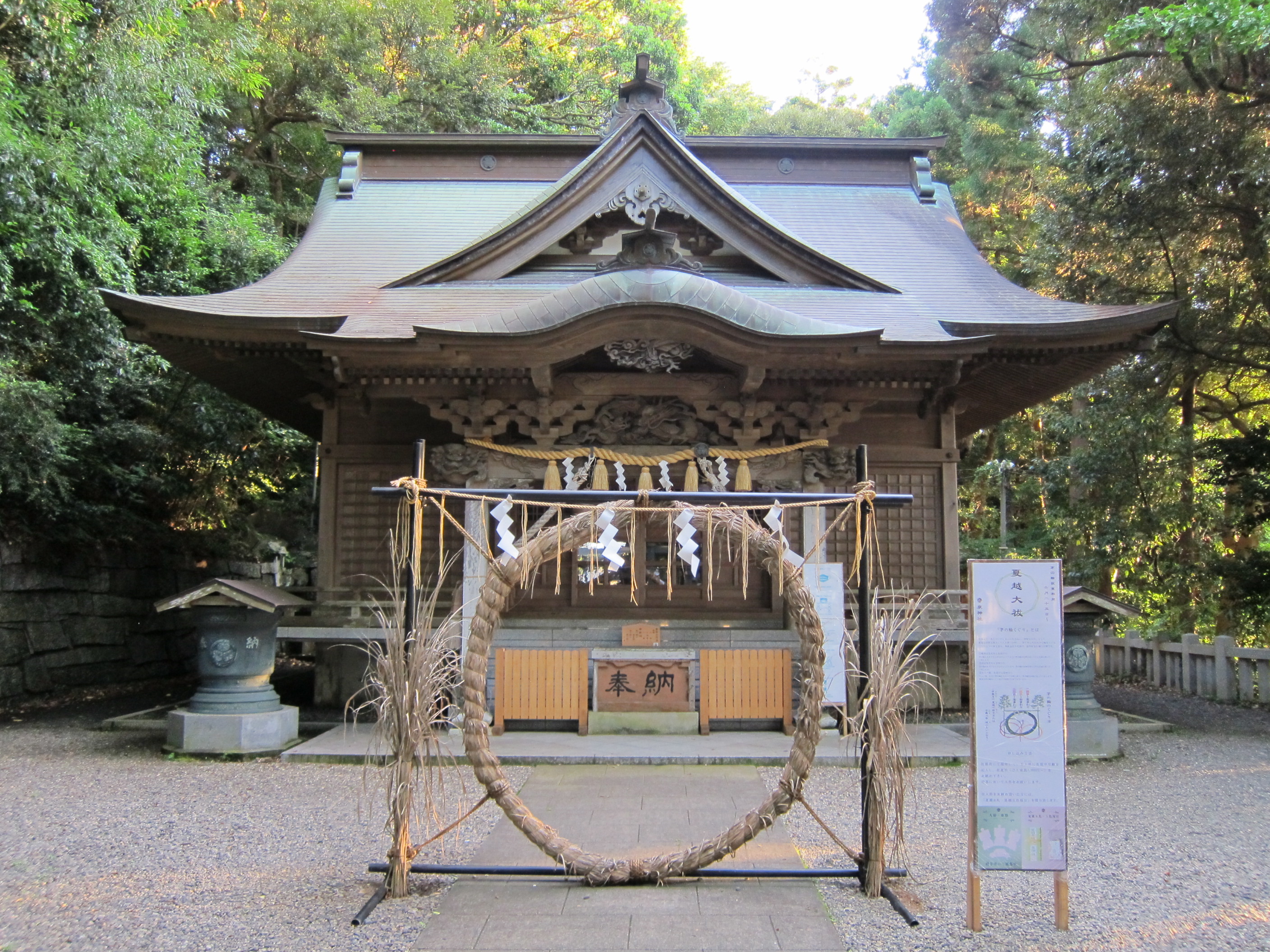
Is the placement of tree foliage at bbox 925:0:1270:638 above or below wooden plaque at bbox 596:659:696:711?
above

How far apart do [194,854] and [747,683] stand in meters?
5.05

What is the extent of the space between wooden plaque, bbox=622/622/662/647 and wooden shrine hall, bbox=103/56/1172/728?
0.9 inches

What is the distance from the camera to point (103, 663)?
12281 millimetres

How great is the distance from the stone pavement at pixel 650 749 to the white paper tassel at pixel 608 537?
126 inches

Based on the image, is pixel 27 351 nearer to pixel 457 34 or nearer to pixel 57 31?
pixel 57 31

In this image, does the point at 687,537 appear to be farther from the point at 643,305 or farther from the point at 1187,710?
the point at 1187,710

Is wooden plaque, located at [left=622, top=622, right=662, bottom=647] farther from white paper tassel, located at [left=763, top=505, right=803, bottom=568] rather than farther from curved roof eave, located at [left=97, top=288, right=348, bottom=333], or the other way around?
curved roof eave, located at [left=97, top=288, right=348, bottom=333]

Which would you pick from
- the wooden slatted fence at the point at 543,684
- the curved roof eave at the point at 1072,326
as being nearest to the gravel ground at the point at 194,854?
the wooden slatted fence at the point at 543,684

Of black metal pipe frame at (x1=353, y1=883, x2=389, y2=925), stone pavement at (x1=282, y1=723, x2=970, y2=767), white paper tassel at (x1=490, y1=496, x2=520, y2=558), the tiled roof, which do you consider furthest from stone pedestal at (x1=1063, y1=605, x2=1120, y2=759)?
black metal pipe frame at (x1=353, y1=883, x2=389, y2=925)

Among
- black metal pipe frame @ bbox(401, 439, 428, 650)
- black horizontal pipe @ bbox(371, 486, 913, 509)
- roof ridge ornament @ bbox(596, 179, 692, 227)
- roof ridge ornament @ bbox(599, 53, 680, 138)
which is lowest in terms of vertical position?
black metal pipe frame @ bbox(401, 439, 428, 650)

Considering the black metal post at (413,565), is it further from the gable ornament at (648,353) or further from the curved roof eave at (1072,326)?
the curved roof eave at (1072,326)

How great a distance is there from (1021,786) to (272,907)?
348 cm

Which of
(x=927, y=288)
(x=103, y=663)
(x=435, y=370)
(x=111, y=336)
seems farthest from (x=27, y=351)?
(x=927, y=288)

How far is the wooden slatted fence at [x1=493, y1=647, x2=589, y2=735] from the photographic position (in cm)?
850
